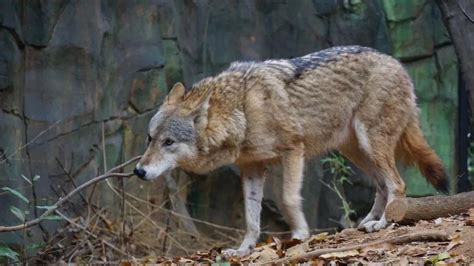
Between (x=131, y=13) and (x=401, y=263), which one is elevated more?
(x=131, y=13)

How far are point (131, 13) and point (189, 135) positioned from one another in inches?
123

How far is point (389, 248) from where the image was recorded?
5.89 meters

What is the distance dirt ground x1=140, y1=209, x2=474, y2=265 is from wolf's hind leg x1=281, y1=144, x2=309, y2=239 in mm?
571

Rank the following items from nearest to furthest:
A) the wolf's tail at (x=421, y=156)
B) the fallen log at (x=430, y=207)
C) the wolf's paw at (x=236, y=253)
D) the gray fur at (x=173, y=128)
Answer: the fallen log at (x=430, y=207) → the wolf's paw at (x=236, y=253) → the gray fur at (x=173, y=128) → the wolf's tail at (x=421, y=156)

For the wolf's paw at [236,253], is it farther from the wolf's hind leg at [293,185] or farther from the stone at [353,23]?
the stone at [353,23]

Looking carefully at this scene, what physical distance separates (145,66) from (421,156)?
3.65 m

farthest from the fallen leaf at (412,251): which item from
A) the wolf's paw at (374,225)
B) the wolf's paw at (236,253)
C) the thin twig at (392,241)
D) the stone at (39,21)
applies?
the stone at (39,21)

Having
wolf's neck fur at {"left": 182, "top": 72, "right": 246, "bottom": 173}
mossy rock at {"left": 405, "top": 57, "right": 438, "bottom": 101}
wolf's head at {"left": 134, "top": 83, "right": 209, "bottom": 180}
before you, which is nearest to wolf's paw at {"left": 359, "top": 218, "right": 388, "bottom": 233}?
wolf's neck fur at {"left": 182, "top": 72, "right": 246, "bottom": 173}

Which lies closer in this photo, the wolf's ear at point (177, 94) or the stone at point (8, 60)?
the wolf's ear at point (177, 94)

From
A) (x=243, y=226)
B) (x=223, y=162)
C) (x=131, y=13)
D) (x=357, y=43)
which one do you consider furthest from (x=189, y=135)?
(x=357, y=43)

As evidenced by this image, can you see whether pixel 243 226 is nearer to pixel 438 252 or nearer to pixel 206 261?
pixel 206 261

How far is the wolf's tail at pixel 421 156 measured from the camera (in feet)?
25.7

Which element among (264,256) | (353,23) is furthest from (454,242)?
(353,23)

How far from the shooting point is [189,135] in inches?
297
